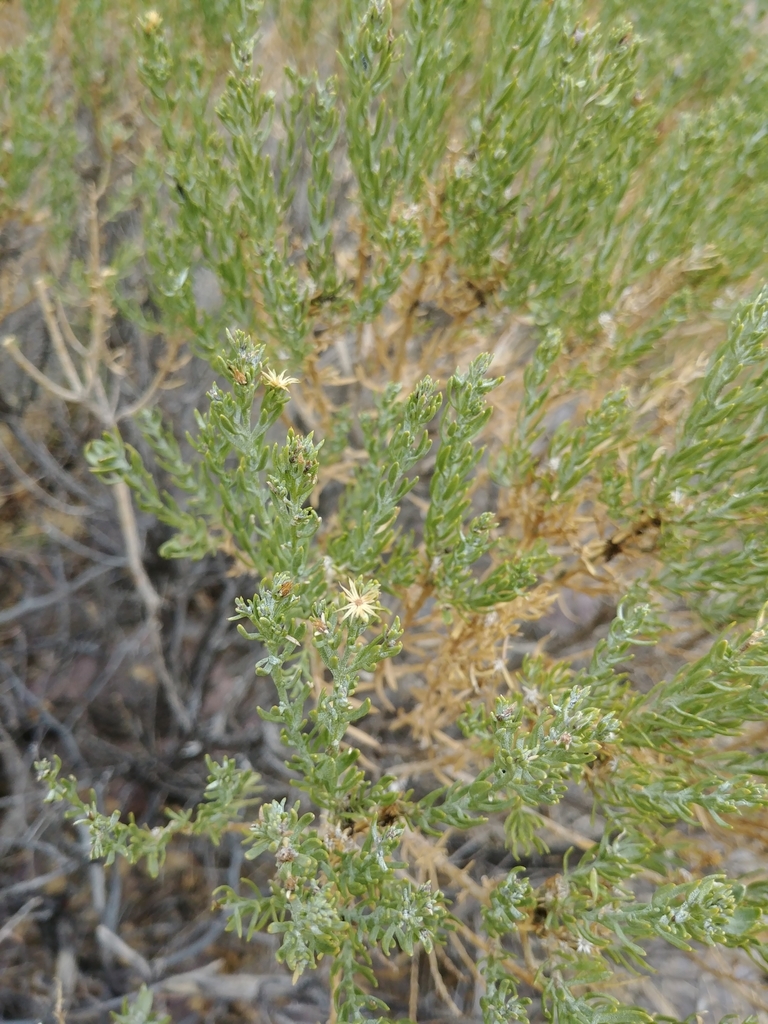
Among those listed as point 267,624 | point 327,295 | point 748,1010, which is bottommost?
point 748,1010

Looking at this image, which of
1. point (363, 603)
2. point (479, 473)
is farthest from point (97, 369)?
point (363, 603)

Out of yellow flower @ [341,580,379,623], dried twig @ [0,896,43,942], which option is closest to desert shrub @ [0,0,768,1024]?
yellow flower @ [341,580,379,623]

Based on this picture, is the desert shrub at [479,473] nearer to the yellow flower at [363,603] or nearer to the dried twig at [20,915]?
the yellow flower at [363,603]

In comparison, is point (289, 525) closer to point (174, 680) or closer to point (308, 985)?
point (308, 985)

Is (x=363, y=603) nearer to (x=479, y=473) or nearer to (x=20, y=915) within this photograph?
(x=479, y=473)

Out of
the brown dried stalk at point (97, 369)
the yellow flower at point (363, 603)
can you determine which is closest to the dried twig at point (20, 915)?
the brown dried stalk at point (97, 369)

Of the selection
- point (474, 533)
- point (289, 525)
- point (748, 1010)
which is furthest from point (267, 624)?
point (748, 1010)

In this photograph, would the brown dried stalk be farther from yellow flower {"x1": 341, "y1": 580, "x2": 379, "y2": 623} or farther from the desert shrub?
yellow flower {"x1": 341, "y1": 580, "x2": 379, "y2": 623}

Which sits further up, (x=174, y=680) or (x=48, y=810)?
(x=174, y=680)
